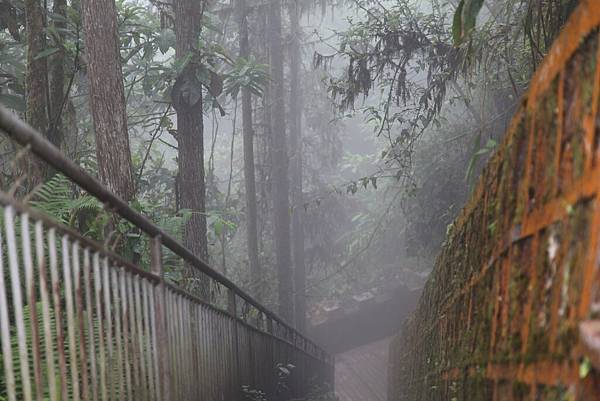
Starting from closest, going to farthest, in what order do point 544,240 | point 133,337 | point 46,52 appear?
point 544,240, point 133,337, point 46,52

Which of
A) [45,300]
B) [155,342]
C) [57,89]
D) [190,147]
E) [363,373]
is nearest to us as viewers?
[45,300]

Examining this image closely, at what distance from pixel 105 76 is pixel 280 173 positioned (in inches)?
487

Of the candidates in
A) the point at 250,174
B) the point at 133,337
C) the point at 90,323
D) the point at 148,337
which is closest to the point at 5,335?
the point at 90,323

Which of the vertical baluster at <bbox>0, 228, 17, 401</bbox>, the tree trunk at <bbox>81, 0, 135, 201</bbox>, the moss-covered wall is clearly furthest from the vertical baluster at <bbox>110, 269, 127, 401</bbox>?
the tree trunk at <bbox>81, 0, 135, 201</bbox>

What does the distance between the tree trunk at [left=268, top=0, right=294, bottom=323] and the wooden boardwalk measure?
7.62 ft

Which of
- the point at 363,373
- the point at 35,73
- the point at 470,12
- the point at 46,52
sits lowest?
the point at 470,12

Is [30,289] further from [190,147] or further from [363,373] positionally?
[363,373]

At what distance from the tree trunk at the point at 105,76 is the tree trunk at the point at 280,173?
11.8 metres

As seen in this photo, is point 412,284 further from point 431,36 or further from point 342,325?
point 431,36

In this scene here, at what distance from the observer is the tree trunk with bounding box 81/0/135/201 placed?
21.0 ft

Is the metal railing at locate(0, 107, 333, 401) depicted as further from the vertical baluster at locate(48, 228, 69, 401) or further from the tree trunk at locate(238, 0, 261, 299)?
the tree trunk at locate(238, 0, 261, 299)

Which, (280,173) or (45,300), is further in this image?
(280,173)

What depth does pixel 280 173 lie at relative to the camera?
1880 cm

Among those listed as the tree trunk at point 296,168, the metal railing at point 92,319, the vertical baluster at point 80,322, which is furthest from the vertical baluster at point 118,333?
the tree trunk at point 296,168
